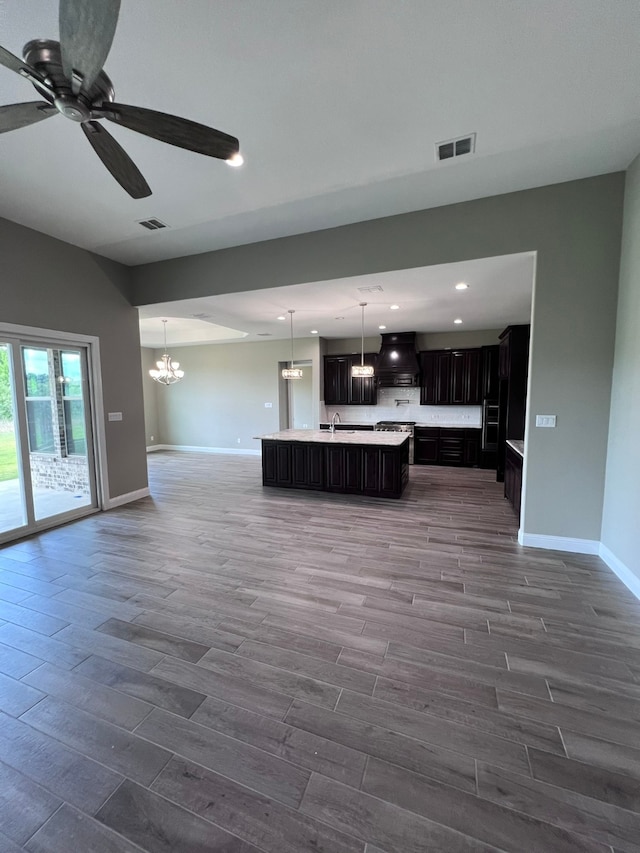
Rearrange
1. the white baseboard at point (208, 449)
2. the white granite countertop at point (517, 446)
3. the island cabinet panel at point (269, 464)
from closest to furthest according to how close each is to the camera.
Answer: the white granite countertop at point (517, 446) < the island cabinet panel at point (269, 464) < the white baseboard at point (208, 449)

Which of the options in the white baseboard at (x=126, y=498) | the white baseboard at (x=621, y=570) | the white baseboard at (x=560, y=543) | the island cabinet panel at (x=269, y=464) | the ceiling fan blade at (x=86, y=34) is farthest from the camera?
the island cabinet panel at (x=269, y=464)

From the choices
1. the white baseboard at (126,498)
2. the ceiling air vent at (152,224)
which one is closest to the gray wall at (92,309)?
the white baseboard at (126,498)

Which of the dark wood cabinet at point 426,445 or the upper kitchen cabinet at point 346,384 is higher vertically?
the upper kitchen cabinet at point 346,384

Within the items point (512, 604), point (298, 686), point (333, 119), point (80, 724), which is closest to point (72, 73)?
point (333, 119)

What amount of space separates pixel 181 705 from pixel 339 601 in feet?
3.92

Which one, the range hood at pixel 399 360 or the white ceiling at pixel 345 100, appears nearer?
the white ceiling at pixel 345 100

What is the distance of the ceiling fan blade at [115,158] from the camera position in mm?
1764

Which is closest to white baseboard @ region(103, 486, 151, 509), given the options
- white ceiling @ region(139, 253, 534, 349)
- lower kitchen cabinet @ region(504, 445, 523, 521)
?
white ceiling @ region(139, 253, 534, 349)

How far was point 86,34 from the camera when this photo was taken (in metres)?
1.31

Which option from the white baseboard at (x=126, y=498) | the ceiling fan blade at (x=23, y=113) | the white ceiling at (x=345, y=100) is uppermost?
the white ceiling at (x=345, y=100)

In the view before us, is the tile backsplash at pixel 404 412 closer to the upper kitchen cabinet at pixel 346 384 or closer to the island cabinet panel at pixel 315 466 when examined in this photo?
the upper kitchen cabinet at pixel 346 384

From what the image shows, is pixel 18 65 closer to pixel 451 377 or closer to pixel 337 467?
pixel 337 467

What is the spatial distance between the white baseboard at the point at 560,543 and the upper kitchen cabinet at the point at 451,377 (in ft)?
14.5

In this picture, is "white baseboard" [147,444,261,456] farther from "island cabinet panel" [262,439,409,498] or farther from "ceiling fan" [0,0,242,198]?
"ceiling fan" [0,0,242,198]
